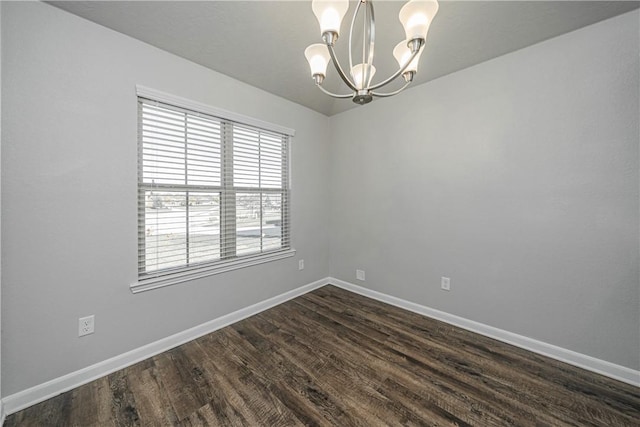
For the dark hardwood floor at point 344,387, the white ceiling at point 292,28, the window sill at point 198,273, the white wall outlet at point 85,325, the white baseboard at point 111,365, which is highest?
the white ceiling at point 292,28

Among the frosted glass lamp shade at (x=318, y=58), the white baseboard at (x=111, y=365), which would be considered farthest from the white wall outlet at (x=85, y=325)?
the frosted glass lamp shade at (x=318, y=58)

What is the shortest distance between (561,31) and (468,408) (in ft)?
9.01

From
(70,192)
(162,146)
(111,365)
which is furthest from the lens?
(162,146)

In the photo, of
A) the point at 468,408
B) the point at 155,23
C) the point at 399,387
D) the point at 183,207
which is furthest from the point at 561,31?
the point at 183,207

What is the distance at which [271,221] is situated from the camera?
2877 millimetres

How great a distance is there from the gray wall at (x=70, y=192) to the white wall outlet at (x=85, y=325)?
34 mm

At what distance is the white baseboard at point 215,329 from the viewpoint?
4.97 ft

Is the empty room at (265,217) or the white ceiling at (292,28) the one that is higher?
the white ceiling at (292,28)

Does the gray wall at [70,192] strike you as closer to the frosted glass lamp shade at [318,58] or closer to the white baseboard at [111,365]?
the white baseboard at [111,365]

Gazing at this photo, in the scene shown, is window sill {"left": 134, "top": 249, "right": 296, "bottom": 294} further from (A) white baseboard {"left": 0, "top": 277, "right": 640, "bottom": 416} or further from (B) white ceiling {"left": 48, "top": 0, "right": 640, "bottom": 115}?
(B) white ceiling {"left": 48, "top": 0, "right": 640, "bottom": 115}

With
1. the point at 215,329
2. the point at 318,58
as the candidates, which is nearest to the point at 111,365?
the point at 215,329

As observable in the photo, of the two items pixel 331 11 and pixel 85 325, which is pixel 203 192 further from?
pixel 331 11

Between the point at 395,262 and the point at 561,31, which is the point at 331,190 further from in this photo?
the point at 561,31

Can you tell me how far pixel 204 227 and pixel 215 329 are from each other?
99 cm
